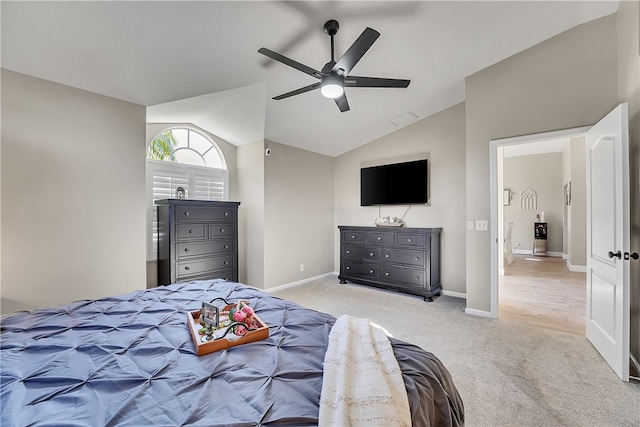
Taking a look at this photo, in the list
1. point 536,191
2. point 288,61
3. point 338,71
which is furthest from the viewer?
point 536,191

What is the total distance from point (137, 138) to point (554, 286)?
6.52m

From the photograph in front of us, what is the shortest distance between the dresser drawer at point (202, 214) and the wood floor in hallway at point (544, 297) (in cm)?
380

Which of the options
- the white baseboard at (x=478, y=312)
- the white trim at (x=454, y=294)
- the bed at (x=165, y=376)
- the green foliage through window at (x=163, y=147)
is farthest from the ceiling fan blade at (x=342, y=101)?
the white trim at (x=454, y=294)

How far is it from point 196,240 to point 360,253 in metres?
2.63

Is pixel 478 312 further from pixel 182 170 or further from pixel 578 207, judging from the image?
pixel 578 207

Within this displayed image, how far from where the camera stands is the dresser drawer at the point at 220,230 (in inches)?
149

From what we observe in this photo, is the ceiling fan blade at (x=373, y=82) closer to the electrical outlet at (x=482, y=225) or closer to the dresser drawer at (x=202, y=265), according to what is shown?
the electrical outlet at (x=482, y=225)

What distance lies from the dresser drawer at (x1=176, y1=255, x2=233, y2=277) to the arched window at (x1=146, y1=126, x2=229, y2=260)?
62 centimetres

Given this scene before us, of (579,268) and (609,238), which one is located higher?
(609,238)

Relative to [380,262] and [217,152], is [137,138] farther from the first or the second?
[380,262]

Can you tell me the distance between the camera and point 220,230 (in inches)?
153

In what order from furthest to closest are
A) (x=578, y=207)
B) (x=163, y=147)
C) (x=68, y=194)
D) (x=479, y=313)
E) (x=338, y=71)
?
(x=578, y=207), (x=163, y=147), (x=479, y=313), (x=68, y=194), (x=338, y=71)

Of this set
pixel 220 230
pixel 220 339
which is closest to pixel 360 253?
pixel 220 230

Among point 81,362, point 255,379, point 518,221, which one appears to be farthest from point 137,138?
point 518,221
